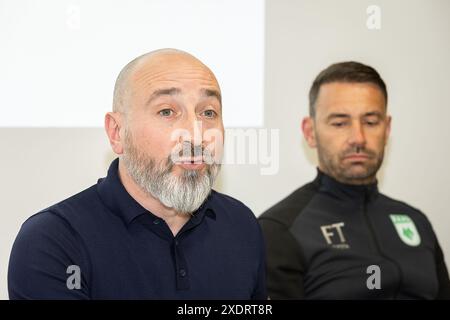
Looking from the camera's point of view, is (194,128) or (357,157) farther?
(357,157)

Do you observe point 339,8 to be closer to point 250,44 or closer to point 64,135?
point 250,44

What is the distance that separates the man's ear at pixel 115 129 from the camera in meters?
1.57

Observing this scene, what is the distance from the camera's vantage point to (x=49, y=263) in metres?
1.31

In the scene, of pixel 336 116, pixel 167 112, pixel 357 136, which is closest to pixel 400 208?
pixel 357 136

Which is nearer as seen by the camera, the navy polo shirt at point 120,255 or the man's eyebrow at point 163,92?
the navy polo shirt at point 120,255

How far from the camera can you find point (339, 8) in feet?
6.49

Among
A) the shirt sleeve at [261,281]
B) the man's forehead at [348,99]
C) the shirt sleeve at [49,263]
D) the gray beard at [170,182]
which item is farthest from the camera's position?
the man's forehead at [348,99]

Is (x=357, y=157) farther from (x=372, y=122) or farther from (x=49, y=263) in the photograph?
(x=49, y=263)

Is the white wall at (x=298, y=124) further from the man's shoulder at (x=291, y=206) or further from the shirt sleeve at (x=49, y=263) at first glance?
the shirt sleeve at (x=49, y=263)

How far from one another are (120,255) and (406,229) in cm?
113

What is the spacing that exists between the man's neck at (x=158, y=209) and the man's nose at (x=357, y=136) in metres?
0.74

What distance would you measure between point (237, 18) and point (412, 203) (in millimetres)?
969

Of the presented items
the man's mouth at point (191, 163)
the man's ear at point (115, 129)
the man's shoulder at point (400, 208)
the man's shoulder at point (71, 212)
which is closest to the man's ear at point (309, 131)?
the man's shoulder at point (400, 208)

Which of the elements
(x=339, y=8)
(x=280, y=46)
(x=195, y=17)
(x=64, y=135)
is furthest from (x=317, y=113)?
(x=64, y=135)
